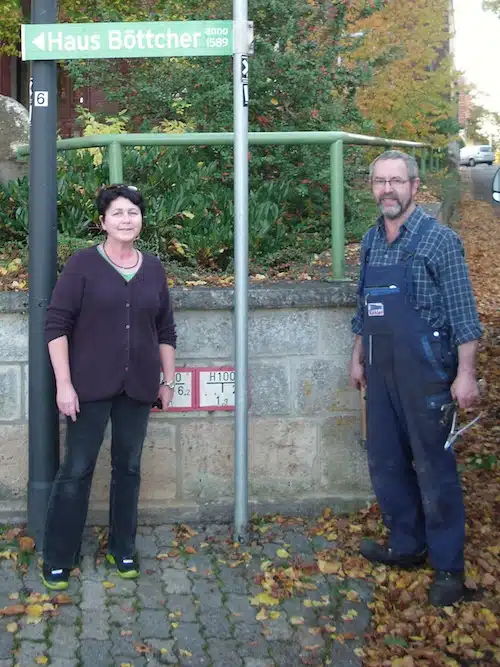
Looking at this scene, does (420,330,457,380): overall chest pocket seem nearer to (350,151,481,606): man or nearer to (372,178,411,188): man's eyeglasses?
(350,151,481,606): man

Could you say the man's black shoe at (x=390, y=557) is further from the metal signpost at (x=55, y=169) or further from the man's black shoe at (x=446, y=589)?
the metal signpost at (x=55, y=169)

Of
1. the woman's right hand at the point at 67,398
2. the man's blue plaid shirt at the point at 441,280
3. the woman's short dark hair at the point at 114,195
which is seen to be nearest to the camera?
the man's blue plaid shirt at the point at 441,280

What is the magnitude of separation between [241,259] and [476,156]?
181 feet

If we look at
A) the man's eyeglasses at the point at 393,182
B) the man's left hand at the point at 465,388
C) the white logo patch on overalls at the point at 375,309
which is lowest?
the man's left hand at the point at 465,388

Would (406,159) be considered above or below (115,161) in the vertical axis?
below

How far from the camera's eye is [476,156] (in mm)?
57250

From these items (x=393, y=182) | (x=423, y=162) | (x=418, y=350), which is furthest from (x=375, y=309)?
(x=423, y=162)

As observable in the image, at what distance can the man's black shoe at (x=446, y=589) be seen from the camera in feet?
13.2

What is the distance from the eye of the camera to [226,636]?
379 centimetres

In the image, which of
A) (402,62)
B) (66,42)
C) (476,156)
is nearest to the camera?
(66,42)

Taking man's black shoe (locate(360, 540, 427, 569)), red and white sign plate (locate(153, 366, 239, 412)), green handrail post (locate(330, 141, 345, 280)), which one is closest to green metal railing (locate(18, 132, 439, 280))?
green handrail post (locate(330, 141, 345, 280))

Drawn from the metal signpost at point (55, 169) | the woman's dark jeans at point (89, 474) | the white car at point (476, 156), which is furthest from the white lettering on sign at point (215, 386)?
the white car at point (476, 156)

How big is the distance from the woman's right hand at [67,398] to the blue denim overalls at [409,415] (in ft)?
4.04

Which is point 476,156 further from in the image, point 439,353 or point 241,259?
point 439,353
